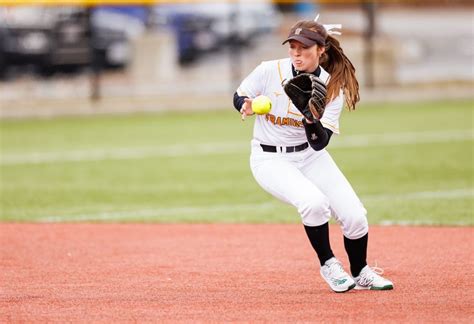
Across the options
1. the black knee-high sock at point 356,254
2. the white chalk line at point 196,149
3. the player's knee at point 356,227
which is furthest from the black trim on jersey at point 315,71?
the white chalk line at point 196,149

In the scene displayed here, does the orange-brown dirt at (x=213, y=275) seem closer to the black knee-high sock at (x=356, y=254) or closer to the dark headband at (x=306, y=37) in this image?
the black knee-high sock at (x=356, y=254)

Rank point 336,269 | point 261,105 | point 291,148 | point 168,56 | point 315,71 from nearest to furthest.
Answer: point 261,105, point 336,269, point 315,71, point 291,148, point 168,56

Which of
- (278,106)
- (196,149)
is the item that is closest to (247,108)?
(278,106)

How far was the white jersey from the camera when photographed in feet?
21.6

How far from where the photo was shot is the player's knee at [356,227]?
6500 millimetres

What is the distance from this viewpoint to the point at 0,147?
16531 mm

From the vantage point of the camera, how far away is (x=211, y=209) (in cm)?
1091

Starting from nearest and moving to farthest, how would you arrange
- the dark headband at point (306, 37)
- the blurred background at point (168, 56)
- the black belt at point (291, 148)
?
1. the dark headband at point (306, 37)
2. the black belt at point (291, 148)
3. the blurred background at point (168, 56)

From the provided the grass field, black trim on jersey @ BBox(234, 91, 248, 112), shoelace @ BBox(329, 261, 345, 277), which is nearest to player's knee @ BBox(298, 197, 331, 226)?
shoelace @ BBox(329, 261, 345, 277)

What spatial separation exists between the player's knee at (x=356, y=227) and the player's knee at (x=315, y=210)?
7.1 inches

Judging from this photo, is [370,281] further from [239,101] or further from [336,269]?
[239,101]

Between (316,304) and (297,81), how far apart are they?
1.36m

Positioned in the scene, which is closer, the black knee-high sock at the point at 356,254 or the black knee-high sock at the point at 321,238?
the black knee-high sock at the point at 321,238

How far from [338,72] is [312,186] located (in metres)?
0.78
